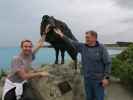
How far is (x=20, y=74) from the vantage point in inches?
254

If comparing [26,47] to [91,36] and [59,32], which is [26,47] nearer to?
[91,36]

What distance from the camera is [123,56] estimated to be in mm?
12664

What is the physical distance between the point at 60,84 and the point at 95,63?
1465 millimetres

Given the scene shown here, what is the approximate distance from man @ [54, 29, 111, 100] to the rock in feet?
3.64

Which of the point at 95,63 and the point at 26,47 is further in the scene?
the point at 95,63

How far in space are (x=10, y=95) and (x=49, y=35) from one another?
2642mm

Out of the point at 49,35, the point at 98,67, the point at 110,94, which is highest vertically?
the point at 49,35

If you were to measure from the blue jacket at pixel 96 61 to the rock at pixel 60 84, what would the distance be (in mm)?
1195

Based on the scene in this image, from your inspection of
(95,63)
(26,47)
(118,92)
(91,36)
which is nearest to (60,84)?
(95,63)

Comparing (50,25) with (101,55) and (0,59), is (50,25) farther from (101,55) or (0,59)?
(0,59)

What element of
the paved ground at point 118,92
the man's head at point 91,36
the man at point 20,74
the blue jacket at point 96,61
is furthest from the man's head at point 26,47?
the paved ground at point 118,92

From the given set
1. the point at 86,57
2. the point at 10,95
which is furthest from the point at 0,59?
the point at 10,95

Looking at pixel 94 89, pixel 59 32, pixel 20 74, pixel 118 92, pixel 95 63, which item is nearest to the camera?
pixel 20 74

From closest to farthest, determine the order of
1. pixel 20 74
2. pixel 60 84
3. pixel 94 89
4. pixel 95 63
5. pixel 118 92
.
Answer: pixel 20 74 < pixel 95 63 < pixel 94 89 < pixel 60 84 < pixel 118 92
